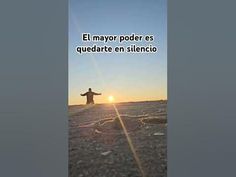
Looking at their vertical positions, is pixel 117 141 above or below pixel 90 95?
below

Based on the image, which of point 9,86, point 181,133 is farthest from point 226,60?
point 9,86

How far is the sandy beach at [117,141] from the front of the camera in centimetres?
279

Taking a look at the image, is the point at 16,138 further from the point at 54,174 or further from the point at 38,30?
the point at 38,30

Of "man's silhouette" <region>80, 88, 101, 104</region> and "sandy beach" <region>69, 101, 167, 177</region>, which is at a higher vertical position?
"man's silhouette" <region>80, 88, 101, 104</region>

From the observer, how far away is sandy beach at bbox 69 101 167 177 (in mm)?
2785

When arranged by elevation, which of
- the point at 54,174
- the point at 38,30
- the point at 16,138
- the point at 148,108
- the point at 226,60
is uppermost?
the point at 38,30

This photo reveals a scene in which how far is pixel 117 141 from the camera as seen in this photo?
2.82 metres

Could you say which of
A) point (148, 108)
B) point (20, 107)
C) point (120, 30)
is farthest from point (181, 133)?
point (20, 107)

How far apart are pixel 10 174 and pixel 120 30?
1.27m

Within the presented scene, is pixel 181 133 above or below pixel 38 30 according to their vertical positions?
below

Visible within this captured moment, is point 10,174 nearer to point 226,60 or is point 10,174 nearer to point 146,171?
point 146,171

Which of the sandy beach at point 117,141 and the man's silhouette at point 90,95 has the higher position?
the man's silhouette at point 90,95

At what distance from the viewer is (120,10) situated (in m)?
2.79

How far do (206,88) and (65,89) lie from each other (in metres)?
0.99
